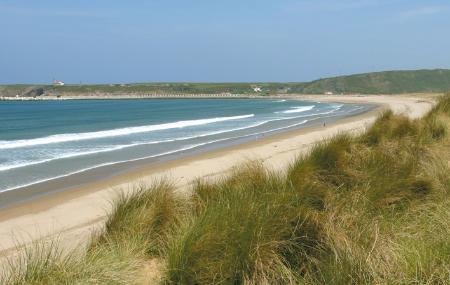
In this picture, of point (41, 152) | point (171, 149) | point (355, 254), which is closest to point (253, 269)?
point (355, 254)

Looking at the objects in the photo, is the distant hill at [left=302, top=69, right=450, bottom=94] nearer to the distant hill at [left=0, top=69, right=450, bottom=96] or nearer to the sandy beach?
the distant hill at [left=0, top=69, right=450, bottom=96]

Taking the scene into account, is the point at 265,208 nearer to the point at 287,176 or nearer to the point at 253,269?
the point at 253,269

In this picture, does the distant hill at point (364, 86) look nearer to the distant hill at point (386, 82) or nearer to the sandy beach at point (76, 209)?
the distant hill at point (386, 82)

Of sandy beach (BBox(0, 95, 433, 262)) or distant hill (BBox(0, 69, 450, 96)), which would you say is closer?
sandy beach (BBox(0, 95, 433, 262))

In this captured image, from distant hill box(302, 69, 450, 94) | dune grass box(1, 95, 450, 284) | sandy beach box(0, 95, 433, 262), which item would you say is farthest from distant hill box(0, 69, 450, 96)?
dune grass box(1, 95, 450, 284)

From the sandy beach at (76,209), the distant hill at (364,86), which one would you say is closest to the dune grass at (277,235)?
the sandy beach at (76,209)

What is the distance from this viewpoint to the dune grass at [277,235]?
11.7 feet

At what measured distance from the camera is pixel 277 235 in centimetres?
416

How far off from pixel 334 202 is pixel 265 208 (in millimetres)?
1008

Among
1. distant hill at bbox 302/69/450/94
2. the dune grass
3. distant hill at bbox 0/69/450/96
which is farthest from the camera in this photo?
distant hill at bbox 0/69/450/96

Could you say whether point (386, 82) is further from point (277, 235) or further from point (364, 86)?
point (277, 235)

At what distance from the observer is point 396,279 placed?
327 centimetres

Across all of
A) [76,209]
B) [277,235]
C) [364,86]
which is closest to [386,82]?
[364,86]

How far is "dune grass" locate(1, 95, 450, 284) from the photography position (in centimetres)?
357
